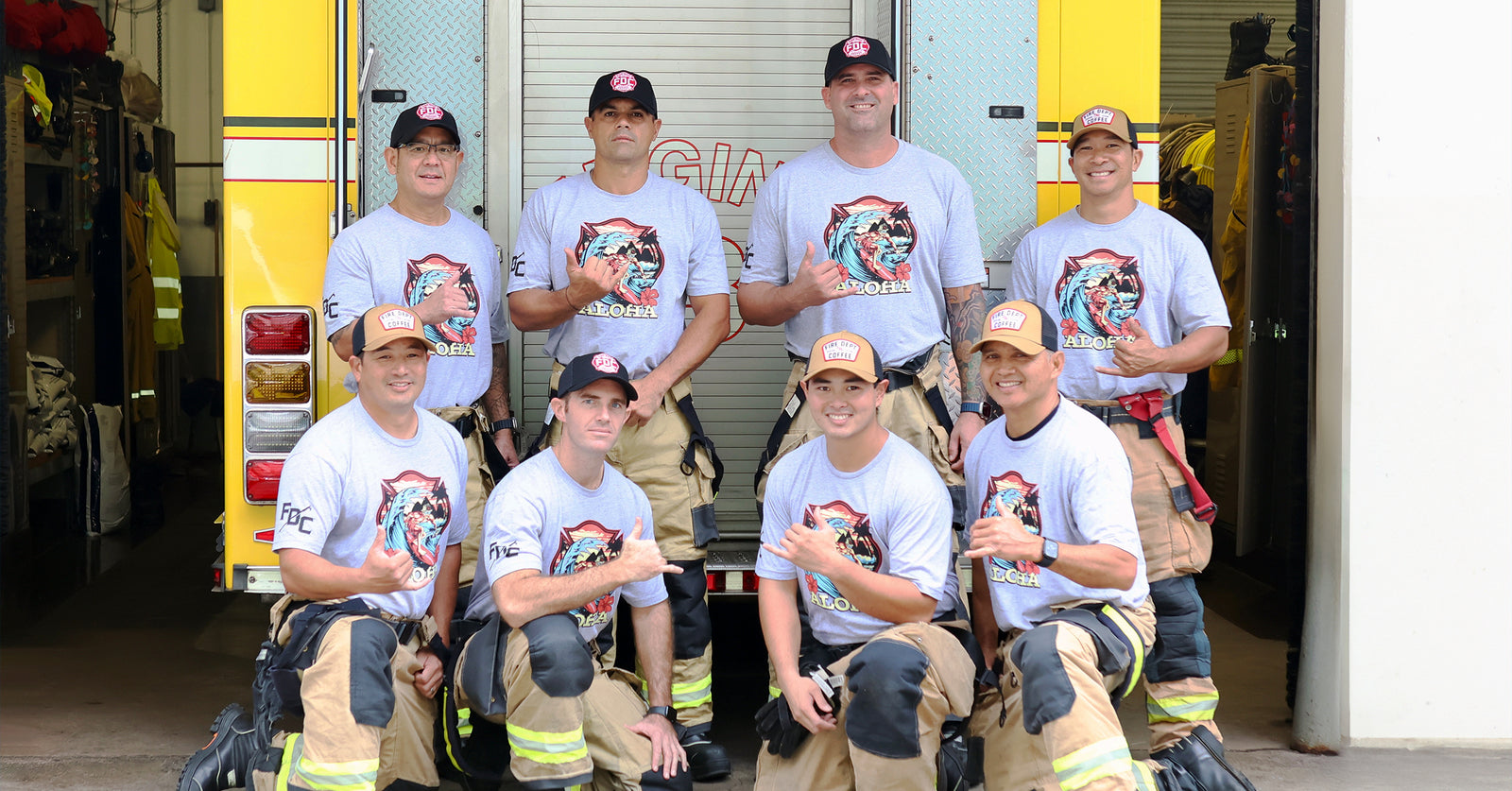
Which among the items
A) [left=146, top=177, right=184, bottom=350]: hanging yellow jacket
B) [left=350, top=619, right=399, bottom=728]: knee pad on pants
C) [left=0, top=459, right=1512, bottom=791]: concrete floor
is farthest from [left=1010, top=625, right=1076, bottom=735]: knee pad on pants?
[left=146, top=177, right=184, bottom=350]: hanging yellow jacket

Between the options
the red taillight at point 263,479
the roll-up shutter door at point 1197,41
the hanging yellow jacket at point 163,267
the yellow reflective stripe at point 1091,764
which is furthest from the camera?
the roll-up shutter door at point 1197,41

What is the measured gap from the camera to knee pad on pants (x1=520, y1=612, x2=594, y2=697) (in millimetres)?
3617

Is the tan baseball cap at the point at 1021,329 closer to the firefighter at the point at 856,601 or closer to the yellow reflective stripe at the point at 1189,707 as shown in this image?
the firefighter at the point at 856,601

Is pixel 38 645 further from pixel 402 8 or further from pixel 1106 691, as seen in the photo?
pixel 1106 691

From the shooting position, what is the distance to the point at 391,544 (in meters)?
3.78

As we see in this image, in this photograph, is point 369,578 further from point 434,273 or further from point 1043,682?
point 1043,682

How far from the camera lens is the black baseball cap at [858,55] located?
4242 millimetres

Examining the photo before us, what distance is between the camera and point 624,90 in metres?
4.30

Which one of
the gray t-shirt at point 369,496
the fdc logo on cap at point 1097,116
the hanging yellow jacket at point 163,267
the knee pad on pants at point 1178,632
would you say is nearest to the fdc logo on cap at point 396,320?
the gray t-shirt at point 369,496

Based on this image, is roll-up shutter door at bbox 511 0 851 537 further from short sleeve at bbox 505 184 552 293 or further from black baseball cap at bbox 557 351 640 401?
black baseball cap at bbox 557 351 640 401

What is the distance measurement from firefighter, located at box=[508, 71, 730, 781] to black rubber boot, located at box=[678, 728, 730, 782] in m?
0.01

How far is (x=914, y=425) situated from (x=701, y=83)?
1.67 metres

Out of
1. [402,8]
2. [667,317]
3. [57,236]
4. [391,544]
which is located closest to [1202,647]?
[667,317]

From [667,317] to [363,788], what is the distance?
1725 millimetres
